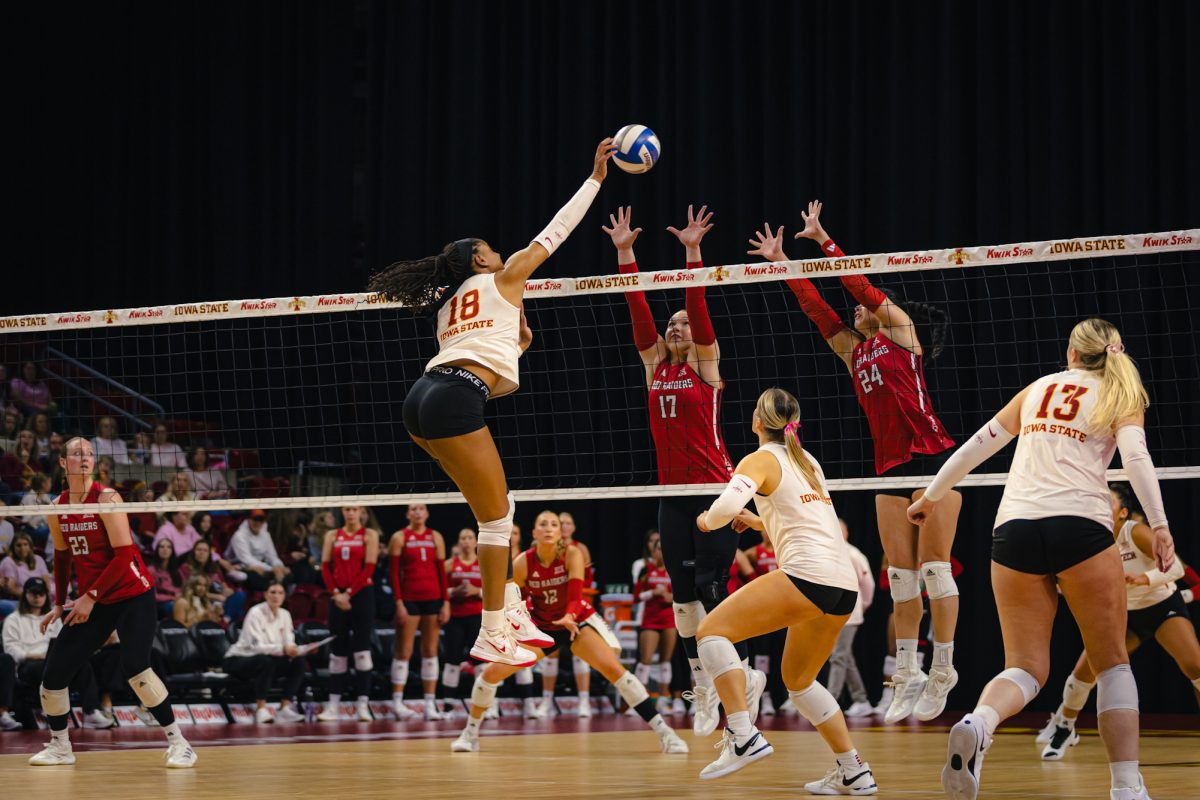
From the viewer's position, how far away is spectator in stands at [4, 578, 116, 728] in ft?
39.2

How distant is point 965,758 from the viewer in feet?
16.2

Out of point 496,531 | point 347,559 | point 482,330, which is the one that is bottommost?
point 347,559

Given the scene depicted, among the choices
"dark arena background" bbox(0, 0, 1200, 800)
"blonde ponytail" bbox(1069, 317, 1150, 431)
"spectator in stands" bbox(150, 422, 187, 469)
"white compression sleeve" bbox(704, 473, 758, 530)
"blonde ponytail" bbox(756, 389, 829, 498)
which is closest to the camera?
"blonde ponytail" bbox(1069, 317, 1150, 431)

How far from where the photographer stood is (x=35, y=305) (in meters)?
18.5

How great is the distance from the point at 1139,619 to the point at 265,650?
7.76 m

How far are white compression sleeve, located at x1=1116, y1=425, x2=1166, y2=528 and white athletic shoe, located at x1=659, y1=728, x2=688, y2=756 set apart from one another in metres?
4.79

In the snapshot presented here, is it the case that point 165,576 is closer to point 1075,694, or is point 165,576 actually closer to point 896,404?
point 896,404

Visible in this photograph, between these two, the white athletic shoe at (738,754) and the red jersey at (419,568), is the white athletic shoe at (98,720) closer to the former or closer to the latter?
the red jersey at (419,568)

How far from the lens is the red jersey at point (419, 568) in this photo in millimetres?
13234

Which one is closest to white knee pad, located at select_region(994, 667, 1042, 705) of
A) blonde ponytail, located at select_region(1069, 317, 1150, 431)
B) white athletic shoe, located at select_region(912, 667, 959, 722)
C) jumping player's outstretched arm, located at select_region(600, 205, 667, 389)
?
blonde ponytail, located at select_region(1069, 317, 1150, 431)

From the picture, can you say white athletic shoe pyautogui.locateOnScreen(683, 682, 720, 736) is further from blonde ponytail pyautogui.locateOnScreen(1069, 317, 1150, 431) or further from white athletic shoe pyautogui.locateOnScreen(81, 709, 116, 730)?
white athletic shoe pyautogui.locateOnScreen(81, 709, 116, 730)

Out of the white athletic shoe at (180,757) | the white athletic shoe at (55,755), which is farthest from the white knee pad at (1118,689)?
the white athletic shoe at (55,755)

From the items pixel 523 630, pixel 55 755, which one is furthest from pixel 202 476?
pixel 523 630

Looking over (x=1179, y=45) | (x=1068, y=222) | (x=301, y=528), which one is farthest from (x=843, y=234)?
(x=301, y=528)
